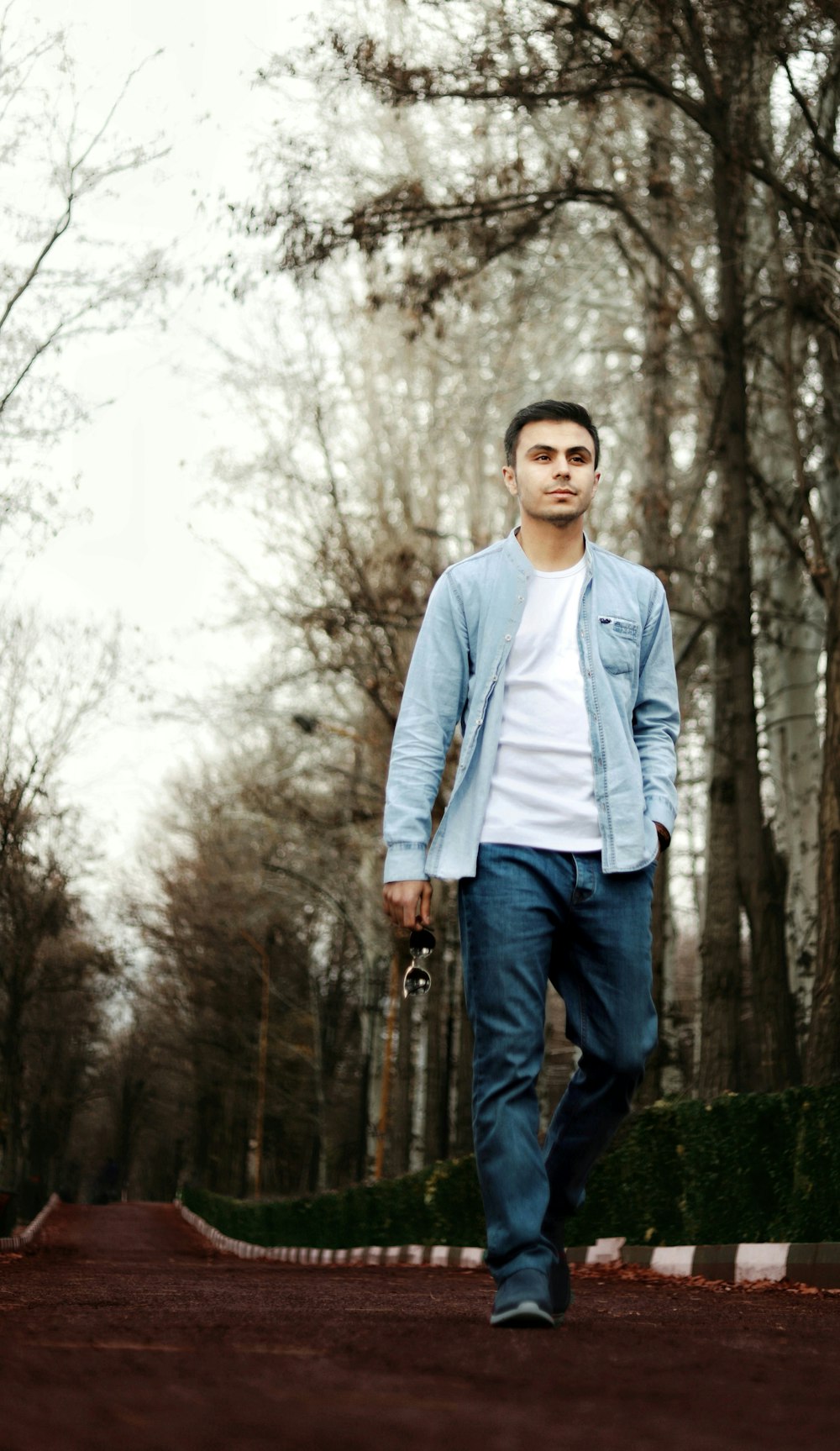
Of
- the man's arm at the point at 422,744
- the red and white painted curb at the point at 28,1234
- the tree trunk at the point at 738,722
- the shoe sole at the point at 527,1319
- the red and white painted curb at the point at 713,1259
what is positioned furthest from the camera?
the red and white painted curb at the point at 28,1234

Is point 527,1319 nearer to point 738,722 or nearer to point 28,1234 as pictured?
point 738,722

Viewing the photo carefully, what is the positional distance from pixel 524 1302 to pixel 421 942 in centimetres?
91

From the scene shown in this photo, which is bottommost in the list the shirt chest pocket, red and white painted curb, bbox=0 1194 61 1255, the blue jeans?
red and white painted curb, bbox=0 1194 61 1255

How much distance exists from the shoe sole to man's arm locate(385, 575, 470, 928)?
3.24 feet

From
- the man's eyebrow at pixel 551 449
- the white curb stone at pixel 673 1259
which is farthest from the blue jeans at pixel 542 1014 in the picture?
the white curb stone at pixel 673 1259

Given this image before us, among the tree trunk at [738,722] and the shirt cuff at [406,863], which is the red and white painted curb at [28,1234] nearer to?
the tree trunk at [738,722]

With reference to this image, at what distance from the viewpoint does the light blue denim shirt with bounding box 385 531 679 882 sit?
4.80 metres

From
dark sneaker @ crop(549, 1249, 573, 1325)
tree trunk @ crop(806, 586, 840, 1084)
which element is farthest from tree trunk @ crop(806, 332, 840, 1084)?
dark sneaker @ crop(549, 1249, 573, 1325)

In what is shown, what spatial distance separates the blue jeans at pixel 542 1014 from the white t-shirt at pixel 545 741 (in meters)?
0.07

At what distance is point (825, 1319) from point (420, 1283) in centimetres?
361

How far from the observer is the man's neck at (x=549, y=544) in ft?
16.9

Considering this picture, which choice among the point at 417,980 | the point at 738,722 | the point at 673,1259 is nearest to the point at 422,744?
the point at 417,980

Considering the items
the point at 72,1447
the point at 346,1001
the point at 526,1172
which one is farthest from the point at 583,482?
the point at 346,1001

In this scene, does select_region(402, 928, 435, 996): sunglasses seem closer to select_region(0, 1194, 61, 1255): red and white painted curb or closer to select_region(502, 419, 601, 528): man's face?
select_region(502, 419, 601, 528): man's face
